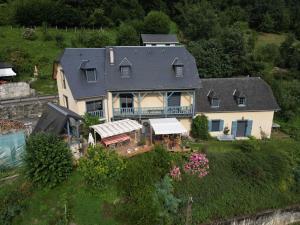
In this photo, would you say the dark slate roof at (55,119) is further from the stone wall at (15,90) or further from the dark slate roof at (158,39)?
the dark slate roof at (158,39)

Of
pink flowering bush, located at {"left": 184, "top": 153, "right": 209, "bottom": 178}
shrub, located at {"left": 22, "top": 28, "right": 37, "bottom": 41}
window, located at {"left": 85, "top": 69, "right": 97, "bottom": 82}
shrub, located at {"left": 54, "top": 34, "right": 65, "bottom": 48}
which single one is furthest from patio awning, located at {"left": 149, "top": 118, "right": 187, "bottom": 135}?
shrub, located at {"left": 22, "top": 28, "right": 37, "bottom": 41}

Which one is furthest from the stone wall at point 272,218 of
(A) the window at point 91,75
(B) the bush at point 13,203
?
(A) the window at point 91,75

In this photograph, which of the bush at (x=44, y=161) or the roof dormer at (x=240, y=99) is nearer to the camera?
the bush at (x=44, y=161)

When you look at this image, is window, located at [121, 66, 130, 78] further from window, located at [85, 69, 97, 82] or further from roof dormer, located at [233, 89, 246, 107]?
roof dormer, located at [233, 89, 246, 107]

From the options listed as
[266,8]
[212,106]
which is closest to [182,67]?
[212,106]

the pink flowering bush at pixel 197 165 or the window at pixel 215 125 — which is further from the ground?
the window at pixel 215 125

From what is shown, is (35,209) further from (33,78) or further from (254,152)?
(33,78)
